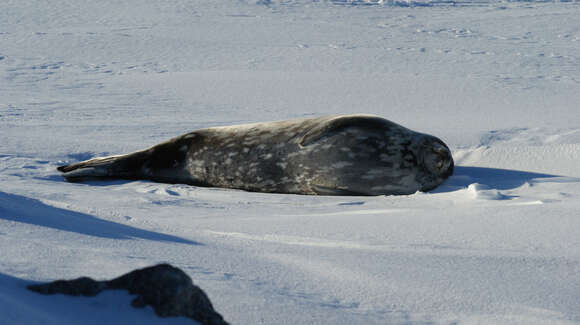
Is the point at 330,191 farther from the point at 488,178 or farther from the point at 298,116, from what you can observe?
the point at 298,116

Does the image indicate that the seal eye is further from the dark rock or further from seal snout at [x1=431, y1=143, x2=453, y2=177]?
the dark rock

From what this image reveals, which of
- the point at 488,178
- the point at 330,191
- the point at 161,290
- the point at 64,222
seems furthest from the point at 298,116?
the point at 161,290

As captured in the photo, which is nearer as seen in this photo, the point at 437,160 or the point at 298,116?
the point at 437,160

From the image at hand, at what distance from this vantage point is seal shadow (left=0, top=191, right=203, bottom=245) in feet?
6.78

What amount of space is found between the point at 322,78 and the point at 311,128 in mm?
3360

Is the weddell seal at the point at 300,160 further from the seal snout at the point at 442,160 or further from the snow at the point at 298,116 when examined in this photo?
the snow at the point at 298,116

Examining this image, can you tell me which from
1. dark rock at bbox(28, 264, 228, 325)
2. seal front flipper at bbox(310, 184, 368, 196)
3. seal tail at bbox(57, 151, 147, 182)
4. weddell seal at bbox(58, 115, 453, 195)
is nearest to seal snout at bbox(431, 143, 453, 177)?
weddell seal at bbox(58, 115, 453, 195)

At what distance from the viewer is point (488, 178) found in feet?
12.9

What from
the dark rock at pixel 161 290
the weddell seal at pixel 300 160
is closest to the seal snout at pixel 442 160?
A: the weddell seal at pixel 300 160

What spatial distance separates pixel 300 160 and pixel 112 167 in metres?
1.30

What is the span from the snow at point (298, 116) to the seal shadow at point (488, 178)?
0.02m

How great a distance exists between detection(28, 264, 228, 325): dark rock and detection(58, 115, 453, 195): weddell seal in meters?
2.57

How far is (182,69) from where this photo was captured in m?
7.85

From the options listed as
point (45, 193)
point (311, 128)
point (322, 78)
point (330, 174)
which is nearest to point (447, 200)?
point (330, 174)
